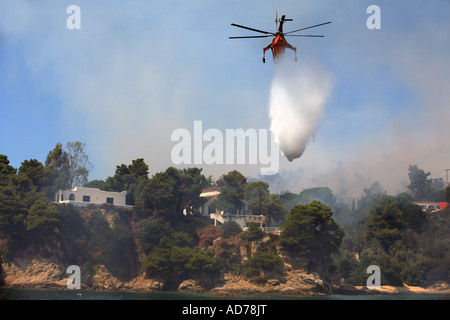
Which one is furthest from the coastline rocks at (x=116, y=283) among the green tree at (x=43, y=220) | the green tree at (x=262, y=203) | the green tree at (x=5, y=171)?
the green tree at (x=262, y=203)

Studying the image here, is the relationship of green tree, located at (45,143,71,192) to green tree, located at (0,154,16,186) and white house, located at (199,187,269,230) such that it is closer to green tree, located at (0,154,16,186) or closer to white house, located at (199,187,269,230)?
green tree, located at (0,154,16,186)

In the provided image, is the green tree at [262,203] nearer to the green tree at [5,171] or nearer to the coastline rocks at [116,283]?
the coastline rocks at [116,283]

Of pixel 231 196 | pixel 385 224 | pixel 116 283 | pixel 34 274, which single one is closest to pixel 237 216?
pixel 231 196

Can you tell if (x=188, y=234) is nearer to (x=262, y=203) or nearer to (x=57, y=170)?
(x=262, y=203)

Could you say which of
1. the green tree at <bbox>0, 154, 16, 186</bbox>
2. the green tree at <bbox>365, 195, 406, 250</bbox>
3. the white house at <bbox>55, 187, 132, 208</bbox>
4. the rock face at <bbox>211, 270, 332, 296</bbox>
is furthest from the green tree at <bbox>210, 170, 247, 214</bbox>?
the green tree at <bbox>0, 154, 16, 186</bbox>

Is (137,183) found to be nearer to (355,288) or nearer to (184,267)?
(184,267)

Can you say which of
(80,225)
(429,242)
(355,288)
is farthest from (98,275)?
(429,242)
